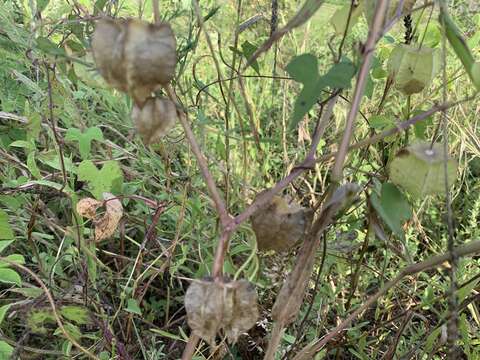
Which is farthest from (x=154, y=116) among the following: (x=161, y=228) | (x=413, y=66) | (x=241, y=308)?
(x=161, y=228)

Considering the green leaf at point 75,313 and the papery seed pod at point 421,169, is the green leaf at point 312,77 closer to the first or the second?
the papery seed pod at point 421,169

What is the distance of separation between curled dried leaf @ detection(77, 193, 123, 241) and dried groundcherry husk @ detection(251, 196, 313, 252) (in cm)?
27

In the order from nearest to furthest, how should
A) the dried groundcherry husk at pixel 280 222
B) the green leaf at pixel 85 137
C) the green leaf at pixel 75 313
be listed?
the dried groundcherry husk at pixel 280 222 < the green leaf at pixel 75 313 < the green leaf at pixel 85 137

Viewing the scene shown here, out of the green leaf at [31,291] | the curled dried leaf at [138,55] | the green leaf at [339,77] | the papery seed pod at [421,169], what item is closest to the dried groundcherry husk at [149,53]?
the curled dried leaf at [138,55]

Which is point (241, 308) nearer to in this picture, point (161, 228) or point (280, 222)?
point (280, 222)

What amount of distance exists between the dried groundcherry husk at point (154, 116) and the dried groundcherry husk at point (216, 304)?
120 mm

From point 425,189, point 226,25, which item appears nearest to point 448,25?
point 425,189

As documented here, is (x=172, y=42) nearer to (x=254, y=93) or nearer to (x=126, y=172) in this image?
(x=126, y=172)

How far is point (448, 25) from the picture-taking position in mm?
434

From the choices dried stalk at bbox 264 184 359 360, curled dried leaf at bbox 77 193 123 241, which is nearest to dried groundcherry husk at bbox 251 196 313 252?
dried stalk at bbox 264 184 359 360

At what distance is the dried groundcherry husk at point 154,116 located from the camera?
0.44 metres

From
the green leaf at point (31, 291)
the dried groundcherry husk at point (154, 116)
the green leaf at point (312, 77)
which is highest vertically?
the green leaf at point (312, 77)

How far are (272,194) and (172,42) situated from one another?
14 cm

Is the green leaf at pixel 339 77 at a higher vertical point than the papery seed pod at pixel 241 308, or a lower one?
higher
